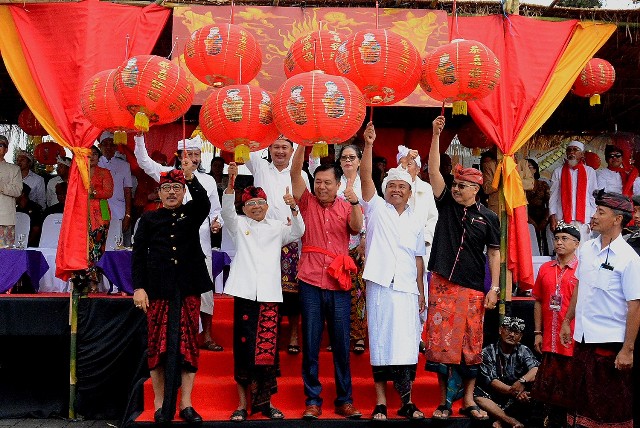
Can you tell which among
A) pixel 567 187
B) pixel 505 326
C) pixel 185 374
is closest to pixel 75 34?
pixel 185 374

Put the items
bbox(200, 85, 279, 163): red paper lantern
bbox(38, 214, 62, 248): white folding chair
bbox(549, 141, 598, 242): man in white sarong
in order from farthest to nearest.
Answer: bbox(549, 141, 598, 242): man in white sarong → bbox(38, 214, 62, 248): white folding chair → bbox(200, 85, 279, 163): red paper lantern

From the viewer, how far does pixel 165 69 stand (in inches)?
194

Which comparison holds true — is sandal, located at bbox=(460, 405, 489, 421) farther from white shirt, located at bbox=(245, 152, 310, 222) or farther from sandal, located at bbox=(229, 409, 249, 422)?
white shirt, located at bbox=(245, 152, 310, 222)

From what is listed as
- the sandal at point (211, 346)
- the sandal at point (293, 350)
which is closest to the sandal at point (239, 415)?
the sandal at point (293, 350)

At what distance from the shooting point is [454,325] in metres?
5.27

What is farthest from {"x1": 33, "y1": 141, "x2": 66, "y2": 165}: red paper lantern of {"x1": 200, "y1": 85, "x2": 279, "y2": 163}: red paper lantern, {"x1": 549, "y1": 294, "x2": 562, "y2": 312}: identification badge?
{"x1": 549, "y1": 294, "x2": 562, "y2": 312}: identification badge

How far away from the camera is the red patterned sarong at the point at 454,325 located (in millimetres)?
5234

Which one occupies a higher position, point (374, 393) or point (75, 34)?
point (75, 34)

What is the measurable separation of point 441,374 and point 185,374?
191cm

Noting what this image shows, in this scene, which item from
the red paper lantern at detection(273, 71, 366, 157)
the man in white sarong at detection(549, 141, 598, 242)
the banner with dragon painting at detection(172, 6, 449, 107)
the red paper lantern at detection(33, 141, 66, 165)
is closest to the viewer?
the red paper lantern at detection(273, 71, 366, 157)

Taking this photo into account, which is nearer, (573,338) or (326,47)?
(573,338)

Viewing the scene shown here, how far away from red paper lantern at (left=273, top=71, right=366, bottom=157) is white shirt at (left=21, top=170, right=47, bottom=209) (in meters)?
6.15

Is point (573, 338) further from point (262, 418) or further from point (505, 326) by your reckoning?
point (262, 418)

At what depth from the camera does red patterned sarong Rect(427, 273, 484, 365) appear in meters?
5.23
